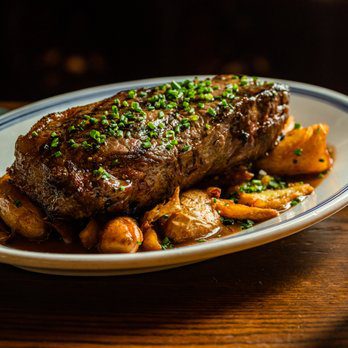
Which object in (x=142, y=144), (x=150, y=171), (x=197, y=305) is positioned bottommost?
(x=197, y=305)

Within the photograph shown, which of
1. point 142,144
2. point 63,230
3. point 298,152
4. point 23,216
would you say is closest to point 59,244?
point 63,230

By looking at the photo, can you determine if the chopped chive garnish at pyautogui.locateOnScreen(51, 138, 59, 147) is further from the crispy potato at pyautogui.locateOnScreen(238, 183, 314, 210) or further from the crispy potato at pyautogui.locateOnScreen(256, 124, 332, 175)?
the crispy potato at pyautogui.locateOnScreen(256, 124, 332, 175)

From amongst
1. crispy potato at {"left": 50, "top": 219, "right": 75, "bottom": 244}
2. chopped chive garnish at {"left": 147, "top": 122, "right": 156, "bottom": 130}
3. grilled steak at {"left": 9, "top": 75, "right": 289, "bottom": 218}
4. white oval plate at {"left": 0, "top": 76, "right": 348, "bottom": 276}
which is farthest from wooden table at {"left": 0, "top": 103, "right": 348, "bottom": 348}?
chopped chive garnish at {"left": 147, "top": 122, "right": 156, "bottom": 130}

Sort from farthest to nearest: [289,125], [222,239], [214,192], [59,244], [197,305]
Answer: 1. [289,125]
2. [214,192]
3. [59,244]
4. [222,239]
5. [197,305]

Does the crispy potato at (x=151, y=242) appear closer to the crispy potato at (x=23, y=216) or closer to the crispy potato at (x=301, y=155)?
the crispy potato at (x=23, y=216)

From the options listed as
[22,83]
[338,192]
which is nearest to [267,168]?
[338,192]

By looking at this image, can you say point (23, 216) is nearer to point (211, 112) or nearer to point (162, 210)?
point (162, 210)

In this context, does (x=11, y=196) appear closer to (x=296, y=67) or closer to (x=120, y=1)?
(x=120, y=1)
